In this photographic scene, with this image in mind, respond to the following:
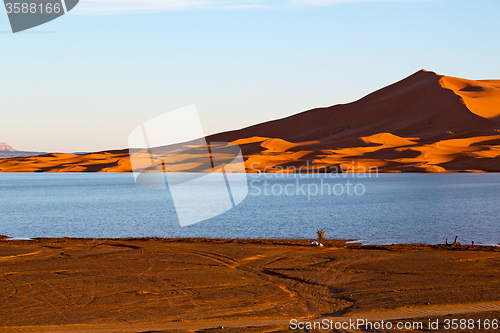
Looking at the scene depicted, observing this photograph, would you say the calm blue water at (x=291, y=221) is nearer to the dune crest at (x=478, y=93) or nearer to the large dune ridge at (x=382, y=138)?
the large dune ridge at (x=382, y=138)

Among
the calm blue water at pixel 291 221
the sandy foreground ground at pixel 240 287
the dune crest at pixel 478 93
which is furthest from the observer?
the dune crest at pixel 478 93

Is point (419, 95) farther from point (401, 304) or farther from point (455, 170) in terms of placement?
point (401, 304)

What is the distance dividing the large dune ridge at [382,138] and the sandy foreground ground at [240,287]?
81.0 metres

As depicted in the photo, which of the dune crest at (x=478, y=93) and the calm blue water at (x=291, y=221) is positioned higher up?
the dune crest at (x=478, y=93)

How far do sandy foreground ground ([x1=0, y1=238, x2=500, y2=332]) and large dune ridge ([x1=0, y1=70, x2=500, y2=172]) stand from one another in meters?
81.0

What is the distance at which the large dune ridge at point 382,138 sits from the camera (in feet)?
330

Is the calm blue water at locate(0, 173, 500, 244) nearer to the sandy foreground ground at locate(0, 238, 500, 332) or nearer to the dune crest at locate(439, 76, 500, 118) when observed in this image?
the sandy foreground ground at locate(0, 238, 500, 332)

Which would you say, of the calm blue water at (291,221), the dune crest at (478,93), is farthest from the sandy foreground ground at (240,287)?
the dune crest at (478,93)

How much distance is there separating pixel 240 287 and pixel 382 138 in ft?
374

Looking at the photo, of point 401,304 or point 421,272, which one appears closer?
point 401,304

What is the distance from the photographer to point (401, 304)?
10.8 m

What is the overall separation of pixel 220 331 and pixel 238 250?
8712mm

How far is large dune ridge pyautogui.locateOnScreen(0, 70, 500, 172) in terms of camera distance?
101 meters

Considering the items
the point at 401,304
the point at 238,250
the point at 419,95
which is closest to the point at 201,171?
the point at 419,95
